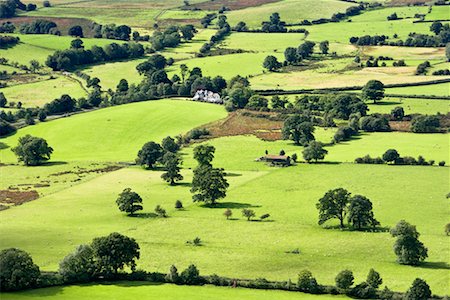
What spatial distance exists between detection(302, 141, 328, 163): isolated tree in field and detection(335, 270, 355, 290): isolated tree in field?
55.1 metres

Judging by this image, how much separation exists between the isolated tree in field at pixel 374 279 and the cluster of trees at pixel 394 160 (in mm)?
54656

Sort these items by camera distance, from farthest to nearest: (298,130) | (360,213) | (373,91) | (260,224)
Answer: (373,91) → (298,130) → (260,224) → (360,213)

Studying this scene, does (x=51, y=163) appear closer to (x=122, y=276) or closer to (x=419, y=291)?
(x=122, y=276)

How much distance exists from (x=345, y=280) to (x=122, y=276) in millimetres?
22036

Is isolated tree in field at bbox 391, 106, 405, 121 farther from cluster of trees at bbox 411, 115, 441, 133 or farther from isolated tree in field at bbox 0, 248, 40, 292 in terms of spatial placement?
isolated tree in field at bbox 0, 248, 40, 292

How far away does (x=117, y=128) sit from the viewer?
571 feet

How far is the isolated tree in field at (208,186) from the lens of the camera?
122 m

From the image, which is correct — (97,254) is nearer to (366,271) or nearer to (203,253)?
(203,253)

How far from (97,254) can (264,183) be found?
1713 inches

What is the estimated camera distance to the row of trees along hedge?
86.7 metres

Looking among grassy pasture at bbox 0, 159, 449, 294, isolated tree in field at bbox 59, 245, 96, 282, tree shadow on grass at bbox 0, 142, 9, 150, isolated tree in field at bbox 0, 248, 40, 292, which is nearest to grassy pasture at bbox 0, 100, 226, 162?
tree shadow on grass at bbox 0, 142, 9, 150

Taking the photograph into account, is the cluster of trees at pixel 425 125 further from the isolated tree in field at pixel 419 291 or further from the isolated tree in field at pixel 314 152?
the isolated tree in field at pixel 419 291

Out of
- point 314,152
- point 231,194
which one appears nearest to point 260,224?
point 231,194

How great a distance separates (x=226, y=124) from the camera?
17375 centimetres
